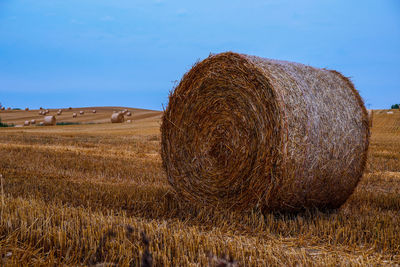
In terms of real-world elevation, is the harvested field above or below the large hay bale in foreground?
below

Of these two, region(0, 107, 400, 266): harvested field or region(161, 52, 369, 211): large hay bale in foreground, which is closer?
region(0, 107, 400, 266): harvested field

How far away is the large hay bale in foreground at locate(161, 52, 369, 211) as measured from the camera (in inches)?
173

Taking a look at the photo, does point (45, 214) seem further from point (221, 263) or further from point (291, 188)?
point (221, 263)

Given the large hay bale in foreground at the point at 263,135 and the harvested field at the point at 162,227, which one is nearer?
the harvested field at the point at 162,227

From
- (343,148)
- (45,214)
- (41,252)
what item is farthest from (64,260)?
(343,148)

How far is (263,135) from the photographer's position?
4484 mm

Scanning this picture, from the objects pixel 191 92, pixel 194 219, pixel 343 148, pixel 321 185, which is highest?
pixel 191 92

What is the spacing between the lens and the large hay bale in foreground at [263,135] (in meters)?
4.39

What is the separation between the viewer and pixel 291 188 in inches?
173

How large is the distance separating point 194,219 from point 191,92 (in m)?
1.79

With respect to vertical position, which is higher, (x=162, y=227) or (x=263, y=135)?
(x=263, y=135)

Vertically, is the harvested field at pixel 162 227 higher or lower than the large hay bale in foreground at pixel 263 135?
lower

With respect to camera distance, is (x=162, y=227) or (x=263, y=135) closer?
(x=162, y=227)

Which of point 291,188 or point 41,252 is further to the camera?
point 291,188
